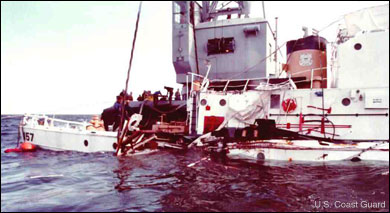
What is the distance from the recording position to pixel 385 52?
36.6 feet

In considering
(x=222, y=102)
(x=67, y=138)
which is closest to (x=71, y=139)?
(x=67, y=138)

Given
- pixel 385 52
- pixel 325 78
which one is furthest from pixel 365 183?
pixel 325 78

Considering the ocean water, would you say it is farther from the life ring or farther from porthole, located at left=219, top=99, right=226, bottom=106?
porthole, located at left=219, top=99, right=226, bottom=106

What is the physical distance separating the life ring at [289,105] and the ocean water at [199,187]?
2.75m

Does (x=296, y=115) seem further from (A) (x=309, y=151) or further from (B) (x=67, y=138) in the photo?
(B) (x=67, y=138)

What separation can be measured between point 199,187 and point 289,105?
6.63 meters

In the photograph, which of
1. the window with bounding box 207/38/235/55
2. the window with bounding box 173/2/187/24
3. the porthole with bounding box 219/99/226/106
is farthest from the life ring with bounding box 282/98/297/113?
the window with bounding box 173/2/187/24

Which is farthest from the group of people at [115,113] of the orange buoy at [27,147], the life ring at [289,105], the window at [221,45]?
the life ring at [289,105]

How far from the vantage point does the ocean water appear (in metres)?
5.80

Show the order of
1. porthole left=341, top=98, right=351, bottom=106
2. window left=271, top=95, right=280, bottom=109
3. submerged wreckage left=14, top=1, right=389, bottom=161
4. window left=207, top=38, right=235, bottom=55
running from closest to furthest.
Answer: submerged wreckage left=14, top=1, right=389, bottom=161 → porthole left=341, top=98, right=351, bottom=106 → window left=271, top=95, right=280, bottom=109 → window left=207, top=38, right=235, bottom=55

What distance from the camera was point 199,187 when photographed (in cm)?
728

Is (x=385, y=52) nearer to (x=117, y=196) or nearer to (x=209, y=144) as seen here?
(x=209, y=144)

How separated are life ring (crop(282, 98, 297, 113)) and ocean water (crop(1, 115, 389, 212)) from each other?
108 inches

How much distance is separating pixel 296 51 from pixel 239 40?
25.7ft
